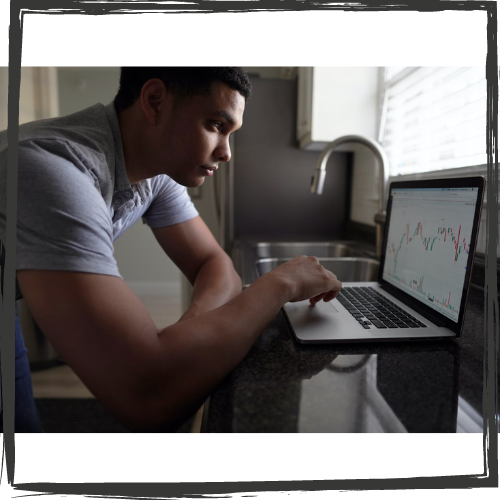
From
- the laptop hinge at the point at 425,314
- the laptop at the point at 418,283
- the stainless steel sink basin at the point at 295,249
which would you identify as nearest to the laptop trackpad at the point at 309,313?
the laptop at the point at 418,283

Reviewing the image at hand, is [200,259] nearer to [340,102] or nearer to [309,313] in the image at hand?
[309,313]

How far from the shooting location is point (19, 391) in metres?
0.99

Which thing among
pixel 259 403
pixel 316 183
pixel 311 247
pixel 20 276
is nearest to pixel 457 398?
pixel 259 403

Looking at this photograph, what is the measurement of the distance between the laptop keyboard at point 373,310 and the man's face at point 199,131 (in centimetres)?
41

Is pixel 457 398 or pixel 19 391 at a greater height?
pixel 457 398

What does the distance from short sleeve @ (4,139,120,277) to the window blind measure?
102 cm

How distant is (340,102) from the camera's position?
72.4 inches

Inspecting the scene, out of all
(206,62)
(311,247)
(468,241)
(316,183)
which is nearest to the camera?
(468,241)

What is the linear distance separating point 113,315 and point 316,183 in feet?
3.06

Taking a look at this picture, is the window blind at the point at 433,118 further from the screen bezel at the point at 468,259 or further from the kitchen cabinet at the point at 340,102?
the screen bezel at the point at 468,259

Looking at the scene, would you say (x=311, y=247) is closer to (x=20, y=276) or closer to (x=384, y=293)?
(x=384, y=293)

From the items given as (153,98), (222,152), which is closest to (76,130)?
(153,98)

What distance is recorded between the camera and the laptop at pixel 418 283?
569mm

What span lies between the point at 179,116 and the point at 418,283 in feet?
1.83
